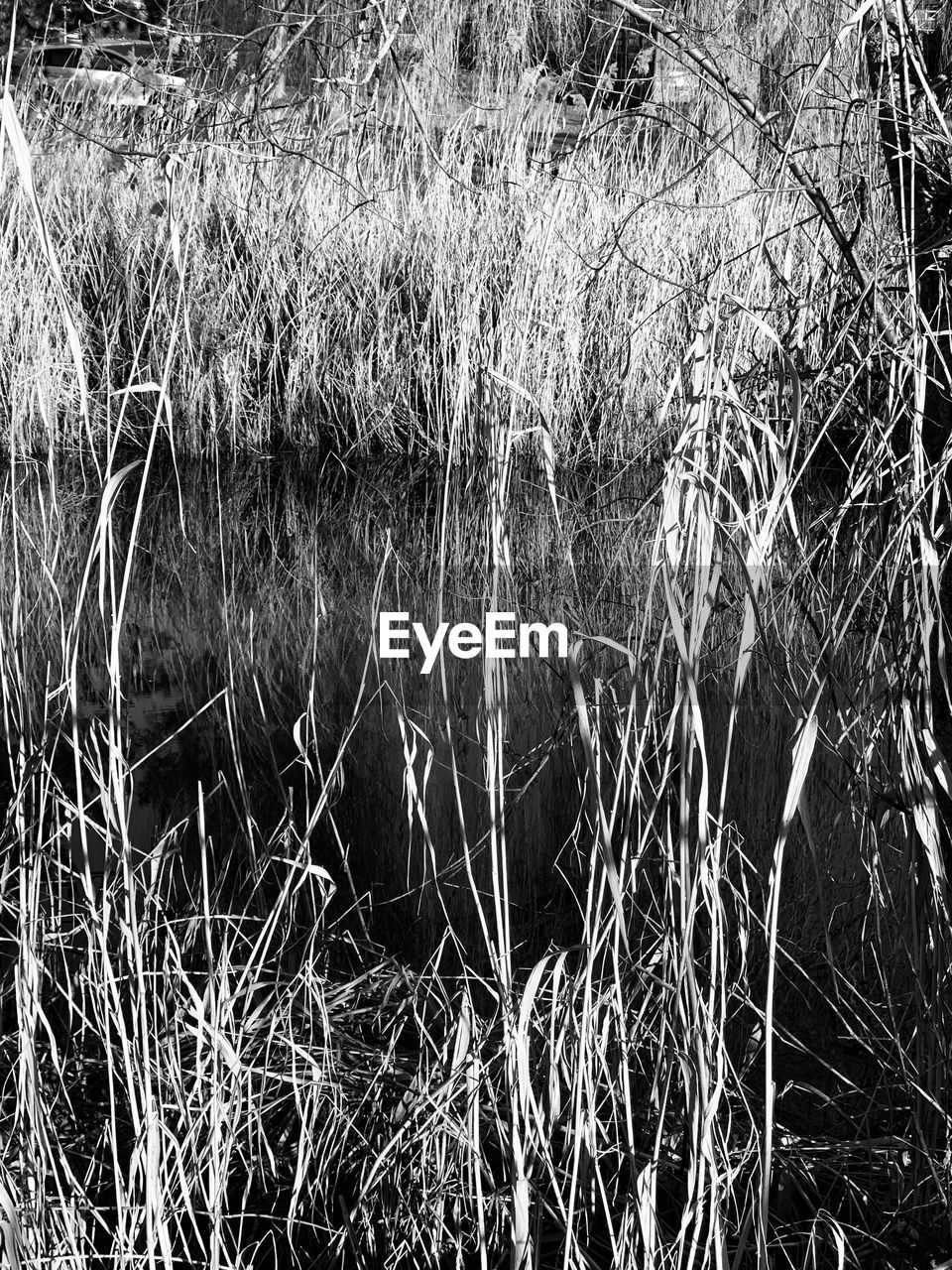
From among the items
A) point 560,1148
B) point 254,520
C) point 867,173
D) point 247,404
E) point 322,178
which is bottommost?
point 560,1148

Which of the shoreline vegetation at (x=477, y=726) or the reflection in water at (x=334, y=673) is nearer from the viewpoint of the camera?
the shoreline vegetation at (x=477, y=726)

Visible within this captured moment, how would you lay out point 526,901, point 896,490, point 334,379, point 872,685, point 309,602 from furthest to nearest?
1. point 334,379
2. point 309,602
3. point 526,901
4. point 872,685
5. point 896,490

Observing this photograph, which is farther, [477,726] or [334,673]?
[334,673]

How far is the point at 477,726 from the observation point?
1.89 m

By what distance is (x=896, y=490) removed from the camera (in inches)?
35.5

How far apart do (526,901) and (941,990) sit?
0.78 m

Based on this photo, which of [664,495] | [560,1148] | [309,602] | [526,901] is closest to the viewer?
[664,495]

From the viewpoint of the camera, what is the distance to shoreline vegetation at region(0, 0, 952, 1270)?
2.96 feet

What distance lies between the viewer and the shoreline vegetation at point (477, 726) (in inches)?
35.5

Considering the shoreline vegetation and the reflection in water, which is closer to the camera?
the shoreline vegetation

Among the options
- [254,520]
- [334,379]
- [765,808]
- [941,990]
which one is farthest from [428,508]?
[941,990]

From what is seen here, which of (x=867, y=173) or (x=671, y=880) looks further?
(x=867, y=173)

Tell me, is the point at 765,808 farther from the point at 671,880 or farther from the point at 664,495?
the point at 664,495

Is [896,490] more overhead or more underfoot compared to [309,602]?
more overhead
